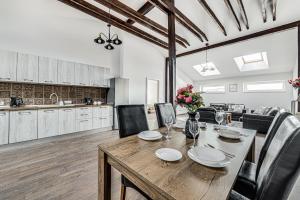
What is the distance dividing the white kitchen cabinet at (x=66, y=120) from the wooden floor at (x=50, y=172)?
1.26 ft

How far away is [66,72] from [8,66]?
3.58 ft

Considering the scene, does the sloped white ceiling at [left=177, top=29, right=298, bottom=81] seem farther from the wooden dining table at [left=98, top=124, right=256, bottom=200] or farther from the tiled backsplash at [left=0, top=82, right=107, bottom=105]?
the wooden dining table at [left=98, top=124, right=256, bottom=200]

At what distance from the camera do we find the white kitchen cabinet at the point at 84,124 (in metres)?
3.59

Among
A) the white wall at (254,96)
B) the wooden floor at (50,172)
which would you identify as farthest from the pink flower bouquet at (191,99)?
the white wall at (254,96)

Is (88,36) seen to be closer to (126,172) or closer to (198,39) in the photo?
(198,39)

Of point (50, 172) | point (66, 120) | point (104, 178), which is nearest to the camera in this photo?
point (104, 178)

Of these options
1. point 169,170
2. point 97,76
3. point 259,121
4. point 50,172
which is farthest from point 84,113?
point 259,121

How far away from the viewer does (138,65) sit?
5.17 m

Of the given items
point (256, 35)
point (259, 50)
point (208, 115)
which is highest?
point (256, 35)

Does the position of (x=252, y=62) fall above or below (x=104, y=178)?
above

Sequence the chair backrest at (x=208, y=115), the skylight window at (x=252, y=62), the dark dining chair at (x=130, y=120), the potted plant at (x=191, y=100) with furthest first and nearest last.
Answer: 1. the skylight window at (x=252, y=62)
2. the chair backrest at (x=208, y=115)
3. the dark dining chair at (x=130, y=120)
4. the potted plant at (x=191, y=100)

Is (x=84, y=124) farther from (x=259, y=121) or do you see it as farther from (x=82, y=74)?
(x=259, y=121)

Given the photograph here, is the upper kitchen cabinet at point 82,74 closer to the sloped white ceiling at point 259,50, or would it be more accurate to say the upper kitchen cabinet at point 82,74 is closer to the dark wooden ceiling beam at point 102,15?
the dark wooden ceiling beam at point 102,15

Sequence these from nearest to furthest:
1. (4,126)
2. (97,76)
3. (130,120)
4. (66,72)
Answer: (130,120), (4,126), (66,72), (97,76)
